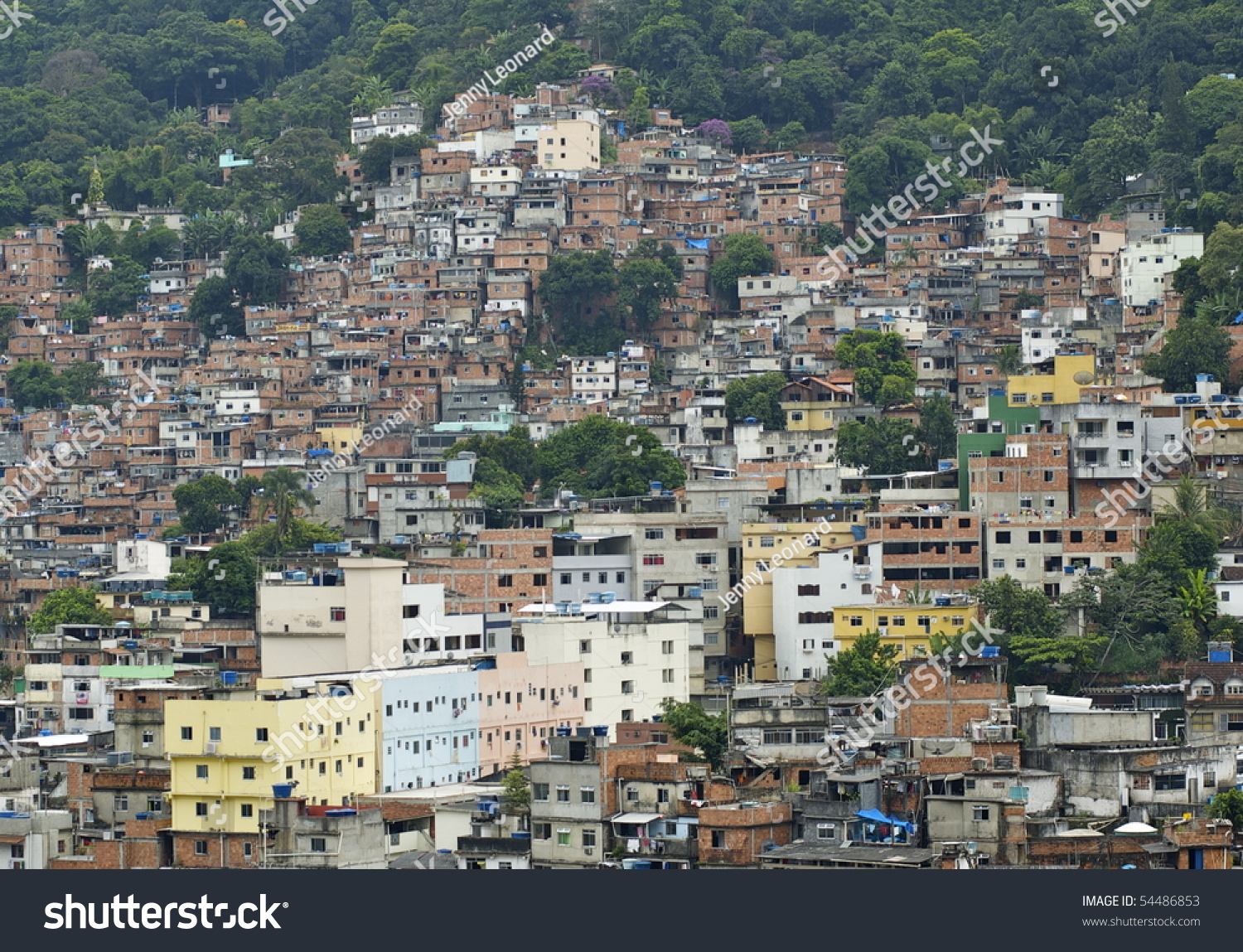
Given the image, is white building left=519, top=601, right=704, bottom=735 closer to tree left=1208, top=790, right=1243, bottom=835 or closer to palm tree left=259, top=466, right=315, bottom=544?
tree left=1208, top=790, right=1243, bottom=835

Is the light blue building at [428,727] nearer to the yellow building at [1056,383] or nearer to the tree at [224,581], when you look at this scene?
the tree at [224,581]

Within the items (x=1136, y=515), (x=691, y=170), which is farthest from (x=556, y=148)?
(x=1136, y=515)

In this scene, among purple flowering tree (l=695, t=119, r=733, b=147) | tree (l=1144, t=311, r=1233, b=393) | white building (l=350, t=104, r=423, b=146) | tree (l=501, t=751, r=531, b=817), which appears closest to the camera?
tree (l=501, t=751, r=531, b=817)

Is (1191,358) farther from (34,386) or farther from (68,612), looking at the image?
(34,386)

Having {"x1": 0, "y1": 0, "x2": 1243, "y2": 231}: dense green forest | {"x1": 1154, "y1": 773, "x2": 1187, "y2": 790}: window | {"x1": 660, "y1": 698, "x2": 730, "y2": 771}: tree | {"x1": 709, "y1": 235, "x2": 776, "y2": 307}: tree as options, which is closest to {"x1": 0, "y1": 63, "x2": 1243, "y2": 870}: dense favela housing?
{"x1": 1154, "y1": 773, "x2": 1187, "y2": 790}: window

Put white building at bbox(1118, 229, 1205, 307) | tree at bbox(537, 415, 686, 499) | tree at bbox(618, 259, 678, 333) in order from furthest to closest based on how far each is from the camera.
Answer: tree at bbox(618, 259, 678, 333) < white building at bbox(1118, 229, 1205, 307) < tree at bbox(537, 415, 686, 499)

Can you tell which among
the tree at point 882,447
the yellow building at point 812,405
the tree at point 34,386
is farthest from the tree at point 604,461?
the tree at point 34,386

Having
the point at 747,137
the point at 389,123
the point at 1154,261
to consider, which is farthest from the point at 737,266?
the point at 389,123
